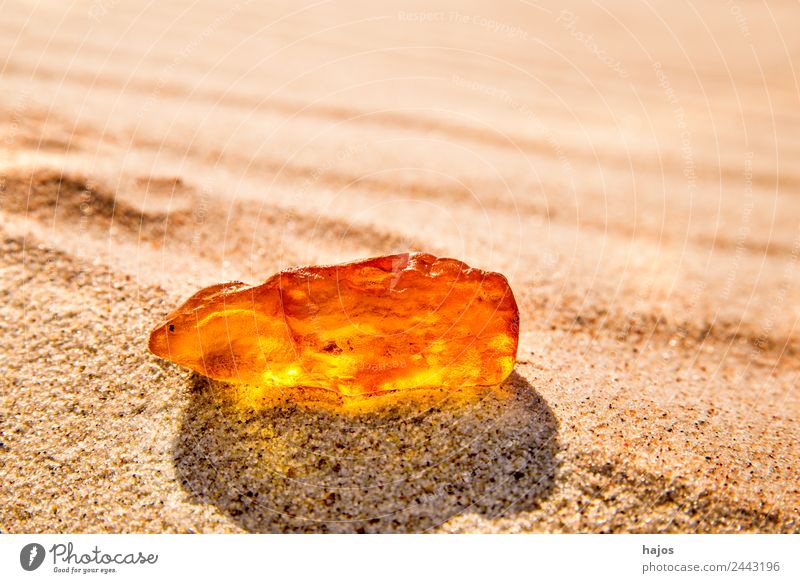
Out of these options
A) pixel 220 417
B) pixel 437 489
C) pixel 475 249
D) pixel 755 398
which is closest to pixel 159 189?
pixel 475 249

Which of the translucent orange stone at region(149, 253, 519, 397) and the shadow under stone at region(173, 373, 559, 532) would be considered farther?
the translucent orange stone at region(149, 253, 519, 397)

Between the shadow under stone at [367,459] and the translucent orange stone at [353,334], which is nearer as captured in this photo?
the shadow under stone at [367,459]

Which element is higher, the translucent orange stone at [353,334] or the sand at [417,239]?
the translucent orange stone at [353,334]

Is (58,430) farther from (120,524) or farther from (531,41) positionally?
(531,41)

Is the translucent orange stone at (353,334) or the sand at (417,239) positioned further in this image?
the translucent orange stone at (353,334)

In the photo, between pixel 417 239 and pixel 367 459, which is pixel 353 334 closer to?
pixel 367 459
